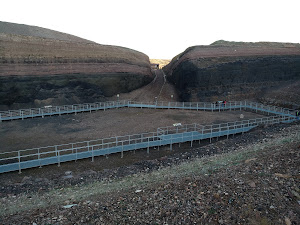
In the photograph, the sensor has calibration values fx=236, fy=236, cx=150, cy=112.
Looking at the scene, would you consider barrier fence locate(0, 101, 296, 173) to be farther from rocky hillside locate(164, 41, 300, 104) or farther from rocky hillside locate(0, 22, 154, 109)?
rocky hillside locate(164, 41, 300, 104)

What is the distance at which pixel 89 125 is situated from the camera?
23234mm

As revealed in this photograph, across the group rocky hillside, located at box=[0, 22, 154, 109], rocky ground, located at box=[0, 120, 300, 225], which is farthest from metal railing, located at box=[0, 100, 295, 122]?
rocky ground, located at box=[0, 120, 300, 225]

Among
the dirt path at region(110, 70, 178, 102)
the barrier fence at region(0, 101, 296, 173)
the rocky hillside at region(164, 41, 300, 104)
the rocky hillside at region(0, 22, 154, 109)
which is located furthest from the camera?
the dirt path at region(110, 70, 178, 102)

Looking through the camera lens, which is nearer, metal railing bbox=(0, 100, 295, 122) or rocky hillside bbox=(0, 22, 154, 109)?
metal railing bbox=(0, 100, 295, 122)

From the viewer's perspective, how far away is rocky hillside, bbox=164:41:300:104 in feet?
123

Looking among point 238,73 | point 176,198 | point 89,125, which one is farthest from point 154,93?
point 176,198

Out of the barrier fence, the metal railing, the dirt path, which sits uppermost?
the dirt path

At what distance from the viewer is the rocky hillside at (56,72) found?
28750 millimetres

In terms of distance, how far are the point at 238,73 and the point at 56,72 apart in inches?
1119

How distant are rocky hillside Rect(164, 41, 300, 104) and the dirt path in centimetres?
149

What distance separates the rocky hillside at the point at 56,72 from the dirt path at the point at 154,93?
130 centimetres

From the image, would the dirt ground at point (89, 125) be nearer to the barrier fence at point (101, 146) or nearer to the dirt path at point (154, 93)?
the barrier fence at point (101, 146)

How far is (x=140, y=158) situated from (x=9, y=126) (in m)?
14.7

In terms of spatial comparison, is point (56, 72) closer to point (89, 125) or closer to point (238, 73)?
point (89, 125)
